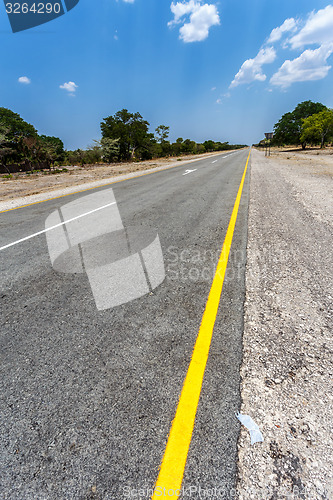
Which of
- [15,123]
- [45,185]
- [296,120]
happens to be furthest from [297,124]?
[15,123]

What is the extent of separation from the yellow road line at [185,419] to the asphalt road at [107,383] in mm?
37

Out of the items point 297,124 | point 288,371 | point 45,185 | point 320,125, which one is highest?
point 297,124

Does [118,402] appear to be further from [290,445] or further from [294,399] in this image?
[294,399]

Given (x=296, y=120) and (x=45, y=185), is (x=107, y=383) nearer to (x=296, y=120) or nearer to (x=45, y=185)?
(x=45, y=185)

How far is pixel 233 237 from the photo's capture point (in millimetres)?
4488

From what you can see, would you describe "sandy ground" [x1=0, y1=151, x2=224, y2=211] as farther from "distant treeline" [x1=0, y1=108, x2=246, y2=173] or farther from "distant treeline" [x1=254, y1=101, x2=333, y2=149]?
"distant treeline" [x1=254, y1=101, x2=333, y2=149]

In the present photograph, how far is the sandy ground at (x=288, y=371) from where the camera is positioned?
48.4 inches

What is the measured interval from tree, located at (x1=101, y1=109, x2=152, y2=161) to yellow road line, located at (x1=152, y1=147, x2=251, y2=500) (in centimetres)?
4569

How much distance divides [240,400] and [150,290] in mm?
1572

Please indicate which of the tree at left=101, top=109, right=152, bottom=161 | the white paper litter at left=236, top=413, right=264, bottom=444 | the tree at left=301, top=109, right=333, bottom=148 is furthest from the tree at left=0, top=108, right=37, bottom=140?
the white paper litter at left=236, top=413, right=264, bottom=444

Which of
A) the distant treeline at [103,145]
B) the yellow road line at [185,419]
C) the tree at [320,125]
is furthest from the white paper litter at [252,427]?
the tree at [320,125]

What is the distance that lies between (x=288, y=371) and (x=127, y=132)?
160 ft

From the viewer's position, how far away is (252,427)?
57.0 inches

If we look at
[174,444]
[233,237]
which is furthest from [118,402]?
[233,237]
